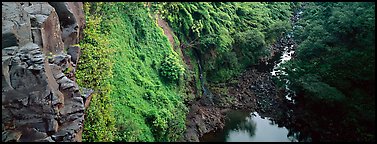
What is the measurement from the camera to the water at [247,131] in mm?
16125

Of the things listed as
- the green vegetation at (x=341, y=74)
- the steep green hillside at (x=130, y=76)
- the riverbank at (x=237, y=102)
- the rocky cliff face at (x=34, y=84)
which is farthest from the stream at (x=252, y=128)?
the rocky cliff face at (x=34, y=84)

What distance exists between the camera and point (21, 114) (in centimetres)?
753

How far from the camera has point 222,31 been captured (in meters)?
19.9

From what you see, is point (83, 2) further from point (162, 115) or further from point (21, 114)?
point (21, 114)

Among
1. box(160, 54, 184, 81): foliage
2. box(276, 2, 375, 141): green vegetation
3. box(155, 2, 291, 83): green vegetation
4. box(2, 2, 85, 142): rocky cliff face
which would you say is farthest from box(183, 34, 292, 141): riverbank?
box(2, 2, 85, 142): rocky cliff face

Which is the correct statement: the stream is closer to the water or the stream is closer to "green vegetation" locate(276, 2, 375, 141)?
the water

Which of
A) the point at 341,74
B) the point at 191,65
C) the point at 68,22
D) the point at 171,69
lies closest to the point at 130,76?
the point at 171,69

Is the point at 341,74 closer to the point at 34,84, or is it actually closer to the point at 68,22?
the point at 68,22

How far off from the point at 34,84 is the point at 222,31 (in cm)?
1382

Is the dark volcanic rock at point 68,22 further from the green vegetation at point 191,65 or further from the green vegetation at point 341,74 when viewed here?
the green vegetation at point 341,74

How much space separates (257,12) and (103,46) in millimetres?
15285

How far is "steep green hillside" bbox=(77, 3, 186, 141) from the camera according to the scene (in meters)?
10.8

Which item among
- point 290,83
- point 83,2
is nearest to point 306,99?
point 290,83

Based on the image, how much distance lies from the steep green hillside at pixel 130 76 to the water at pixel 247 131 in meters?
2.40
